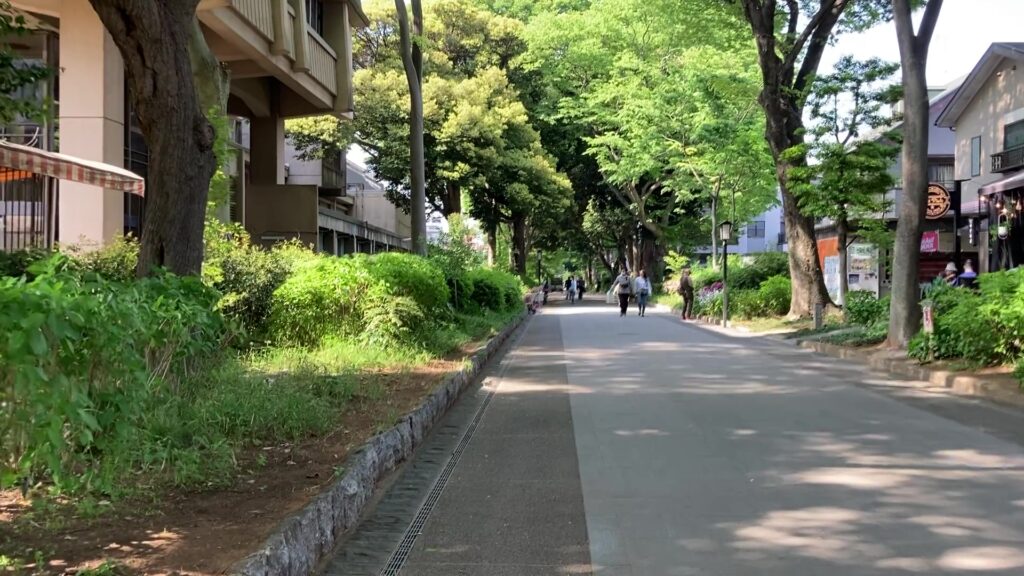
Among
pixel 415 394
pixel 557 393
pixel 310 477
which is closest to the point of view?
pixel 310 477

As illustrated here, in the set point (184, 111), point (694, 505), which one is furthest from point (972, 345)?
point (184, 111)

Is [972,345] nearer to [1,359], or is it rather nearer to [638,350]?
[638,350]

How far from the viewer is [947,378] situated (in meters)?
10.8

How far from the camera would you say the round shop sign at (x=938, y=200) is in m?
17.8

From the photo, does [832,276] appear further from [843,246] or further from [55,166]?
[55,166]

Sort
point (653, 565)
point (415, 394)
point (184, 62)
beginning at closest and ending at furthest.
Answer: point (653, 565) → point (184, 62) → point (415, 394)

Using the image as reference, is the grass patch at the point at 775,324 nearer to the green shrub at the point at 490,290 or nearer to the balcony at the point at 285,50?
the green shrub at the point at 490,290

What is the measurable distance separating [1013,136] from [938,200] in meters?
8.90

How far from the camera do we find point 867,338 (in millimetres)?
15008

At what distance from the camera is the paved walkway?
454 cm

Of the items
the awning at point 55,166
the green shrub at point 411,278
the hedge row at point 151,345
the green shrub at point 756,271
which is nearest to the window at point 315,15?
the green shrub at point 411,278

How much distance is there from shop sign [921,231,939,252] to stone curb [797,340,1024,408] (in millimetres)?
18706

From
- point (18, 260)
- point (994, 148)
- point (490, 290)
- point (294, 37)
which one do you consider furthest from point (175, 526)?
point (994, 148)

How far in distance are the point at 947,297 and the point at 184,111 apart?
1146 centimetres
